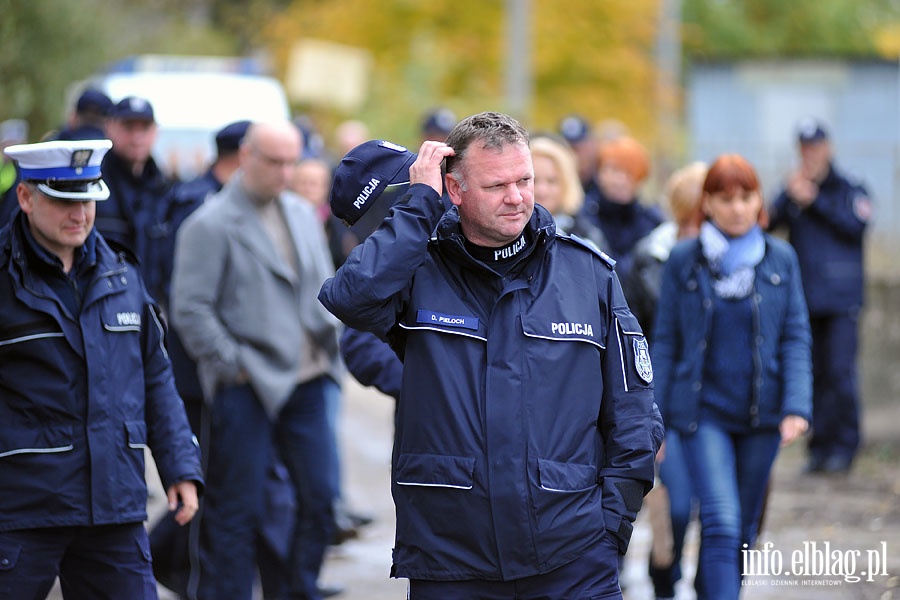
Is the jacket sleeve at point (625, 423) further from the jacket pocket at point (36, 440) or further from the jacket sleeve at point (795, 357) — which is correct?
the jacket sleeve at point (795, 357)

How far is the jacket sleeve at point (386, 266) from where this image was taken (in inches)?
175

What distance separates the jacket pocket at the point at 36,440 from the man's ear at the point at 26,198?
29.7 inches

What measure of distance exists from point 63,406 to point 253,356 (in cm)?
209

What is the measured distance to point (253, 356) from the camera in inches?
279

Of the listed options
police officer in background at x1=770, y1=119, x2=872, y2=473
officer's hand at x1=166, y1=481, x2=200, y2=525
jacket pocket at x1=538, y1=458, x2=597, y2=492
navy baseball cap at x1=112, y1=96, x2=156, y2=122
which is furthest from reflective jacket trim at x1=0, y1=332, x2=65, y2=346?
police officer in background at x1=770, y1=119, x2=872, y2=473

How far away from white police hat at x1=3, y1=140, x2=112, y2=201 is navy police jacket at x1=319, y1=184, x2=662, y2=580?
1139 millimetres

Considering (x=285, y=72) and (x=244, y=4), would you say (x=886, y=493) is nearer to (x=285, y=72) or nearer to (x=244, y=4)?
(x=285, y=72)

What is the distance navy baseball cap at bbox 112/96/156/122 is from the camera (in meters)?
8.30

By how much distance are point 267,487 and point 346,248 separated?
271cm

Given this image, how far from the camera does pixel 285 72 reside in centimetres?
3053

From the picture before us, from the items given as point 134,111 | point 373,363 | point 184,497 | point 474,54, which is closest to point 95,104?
point 134,111

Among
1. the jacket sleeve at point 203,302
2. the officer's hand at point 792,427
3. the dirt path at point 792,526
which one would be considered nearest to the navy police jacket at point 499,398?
the officer's hand at point 792,427

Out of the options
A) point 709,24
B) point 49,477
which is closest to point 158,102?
point 49,477

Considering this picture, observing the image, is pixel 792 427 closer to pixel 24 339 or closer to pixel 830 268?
pixel 24 339
